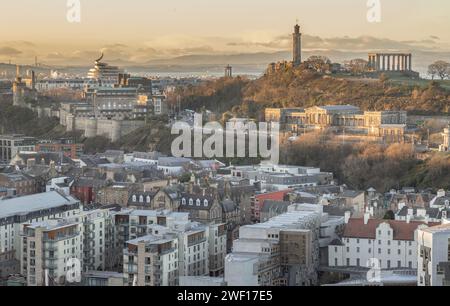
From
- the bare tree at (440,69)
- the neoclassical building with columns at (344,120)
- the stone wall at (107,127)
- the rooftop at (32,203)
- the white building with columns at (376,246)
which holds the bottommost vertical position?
the white building with columns at (376,246)

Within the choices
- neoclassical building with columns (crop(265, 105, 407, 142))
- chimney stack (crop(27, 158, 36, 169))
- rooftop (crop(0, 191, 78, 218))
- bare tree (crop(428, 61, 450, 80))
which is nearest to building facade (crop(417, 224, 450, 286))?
rooftop (crop(0, 191, 78, 218))

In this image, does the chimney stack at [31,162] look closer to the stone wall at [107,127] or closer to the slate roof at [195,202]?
the slate roof at [195,202]

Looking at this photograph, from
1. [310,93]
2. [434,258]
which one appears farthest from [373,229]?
[310,93]

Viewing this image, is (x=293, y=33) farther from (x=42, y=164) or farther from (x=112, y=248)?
(x=112, y=248)

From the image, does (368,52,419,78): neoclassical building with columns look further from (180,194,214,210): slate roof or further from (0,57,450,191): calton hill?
(180,194,214,210): slate roof

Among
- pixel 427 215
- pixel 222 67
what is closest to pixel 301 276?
pixel 427 215

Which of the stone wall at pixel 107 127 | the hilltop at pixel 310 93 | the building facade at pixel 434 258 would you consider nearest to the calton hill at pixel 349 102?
Answer: the hilltop at pixel 310 93
